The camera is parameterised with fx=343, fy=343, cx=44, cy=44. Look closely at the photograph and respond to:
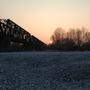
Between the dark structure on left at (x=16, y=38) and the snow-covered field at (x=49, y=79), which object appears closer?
the snow-covered field at (x=49, y=79)

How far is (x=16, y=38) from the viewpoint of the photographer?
58500 mm

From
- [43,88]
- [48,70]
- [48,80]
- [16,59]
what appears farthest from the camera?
[16,59]

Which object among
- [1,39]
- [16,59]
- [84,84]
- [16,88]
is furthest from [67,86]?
[1,39]

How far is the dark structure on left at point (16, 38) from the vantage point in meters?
56.2

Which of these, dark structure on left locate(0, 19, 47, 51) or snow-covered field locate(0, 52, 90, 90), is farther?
dark structure on left locate(0, 19, 47, 51)

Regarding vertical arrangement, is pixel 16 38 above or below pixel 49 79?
above

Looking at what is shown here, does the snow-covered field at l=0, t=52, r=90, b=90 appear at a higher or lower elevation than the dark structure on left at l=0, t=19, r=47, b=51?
lower

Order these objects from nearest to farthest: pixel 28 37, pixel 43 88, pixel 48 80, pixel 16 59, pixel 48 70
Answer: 1. pixel 43 88
2. pixel 48 80
3. pixel 48 70
4. pixel 16 59
5. pixel 28 37

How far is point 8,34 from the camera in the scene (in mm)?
57031

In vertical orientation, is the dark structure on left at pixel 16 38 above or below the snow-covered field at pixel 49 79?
above

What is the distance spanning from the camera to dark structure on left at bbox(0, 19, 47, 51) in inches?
2211

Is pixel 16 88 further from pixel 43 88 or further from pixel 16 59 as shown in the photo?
pixel 16 59

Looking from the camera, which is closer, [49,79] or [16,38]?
[49,79]

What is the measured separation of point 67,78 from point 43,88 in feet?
11.8
